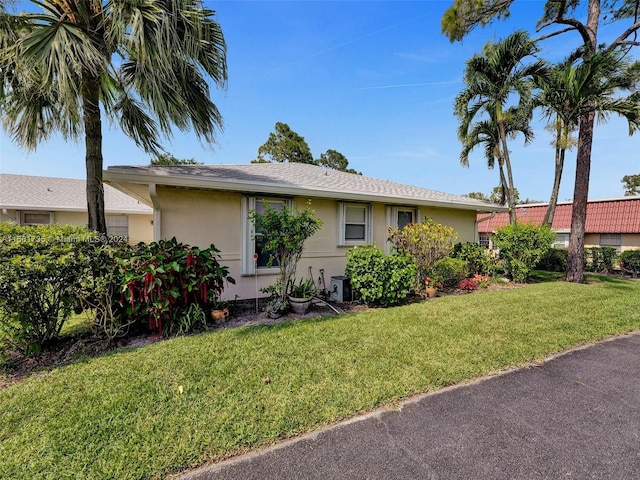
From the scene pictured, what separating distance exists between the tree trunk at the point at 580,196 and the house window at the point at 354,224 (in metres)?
6.99

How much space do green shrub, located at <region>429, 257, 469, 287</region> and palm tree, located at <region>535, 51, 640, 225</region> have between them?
5687 millimetres

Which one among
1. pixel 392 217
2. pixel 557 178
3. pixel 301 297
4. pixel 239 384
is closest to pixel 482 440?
pixel 239 384

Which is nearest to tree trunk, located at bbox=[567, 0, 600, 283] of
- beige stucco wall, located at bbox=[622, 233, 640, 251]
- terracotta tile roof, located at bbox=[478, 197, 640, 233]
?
terracotta tile roof, located at bbox=[478, 197, 640, 233]

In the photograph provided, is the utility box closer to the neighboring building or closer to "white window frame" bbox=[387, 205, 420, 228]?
the neighboring building

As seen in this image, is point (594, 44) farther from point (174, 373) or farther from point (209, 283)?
point (174, 373)

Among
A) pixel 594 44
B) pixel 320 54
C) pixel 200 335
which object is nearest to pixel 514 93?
pixel 594 44

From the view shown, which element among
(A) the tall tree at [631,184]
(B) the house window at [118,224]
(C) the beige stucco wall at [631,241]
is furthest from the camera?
(A) the tall tree at [631,184]

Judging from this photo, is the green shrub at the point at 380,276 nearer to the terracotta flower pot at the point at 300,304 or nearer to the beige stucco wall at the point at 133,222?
the terracotta flower pot at the point at 300,304

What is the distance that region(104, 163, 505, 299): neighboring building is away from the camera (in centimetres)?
574

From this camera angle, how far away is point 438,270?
26.4 ft

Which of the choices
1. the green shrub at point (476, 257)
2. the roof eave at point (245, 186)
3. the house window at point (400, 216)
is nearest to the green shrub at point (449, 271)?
the green shrub at point (476, 257)

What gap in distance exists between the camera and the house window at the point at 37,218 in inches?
485

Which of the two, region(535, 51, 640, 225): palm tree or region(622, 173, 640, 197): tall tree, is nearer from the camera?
region(535, 51, 640, 225): palm tree

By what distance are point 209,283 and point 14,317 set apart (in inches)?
91.1
